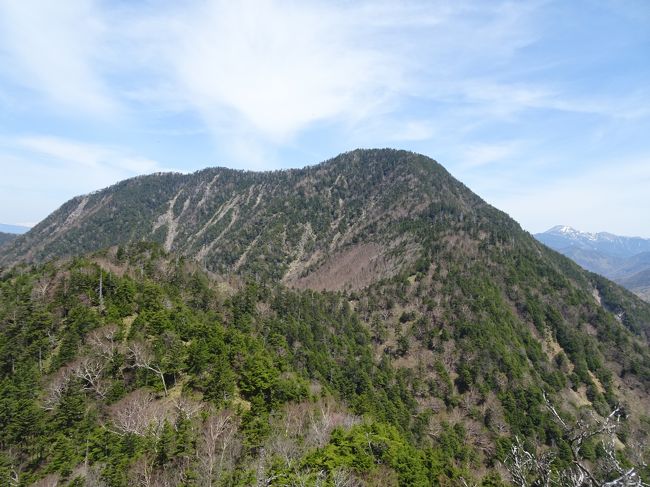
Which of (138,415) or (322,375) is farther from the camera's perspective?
(322,375)

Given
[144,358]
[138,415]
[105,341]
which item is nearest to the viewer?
[138,415]

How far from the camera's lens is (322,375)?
89062 millimetres

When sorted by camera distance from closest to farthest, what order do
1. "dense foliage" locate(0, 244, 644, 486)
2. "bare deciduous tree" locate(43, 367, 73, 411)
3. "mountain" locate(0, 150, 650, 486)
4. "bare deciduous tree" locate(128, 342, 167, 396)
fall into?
"mountain" locate(0, 150, 650, 486)
"dense foliage" locate(0, 244, 644, 486)
"bare deciduous tree" locate(43, 367, 73, 411)
"bare deciduous tree" locate(128, 342, 167, 396)

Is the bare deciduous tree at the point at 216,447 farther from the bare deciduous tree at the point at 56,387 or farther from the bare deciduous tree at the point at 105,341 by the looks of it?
the bare deciduous tree at the point at 105,341

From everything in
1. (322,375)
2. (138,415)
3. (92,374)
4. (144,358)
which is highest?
(144,358)

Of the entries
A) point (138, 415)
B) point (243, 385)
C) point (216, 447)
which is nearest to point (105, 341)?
point (138, 415)

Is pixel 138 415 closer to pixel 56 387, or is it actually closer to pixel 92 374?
pixel 92 374

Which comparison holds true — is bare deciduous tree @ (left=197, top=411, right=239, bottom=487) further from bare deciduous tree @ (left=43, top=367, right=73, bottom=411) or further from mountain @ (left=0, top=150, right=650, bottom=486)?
bare deciduous tree @ (left=43, top=367, right=73, bottom=411)

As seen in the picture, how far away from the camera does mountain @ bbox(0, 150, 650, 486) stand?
112ft

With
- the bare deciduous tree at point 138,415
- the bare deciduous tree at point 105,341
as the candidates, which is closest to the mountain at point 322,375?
the bare deciduous tree at point 138,415

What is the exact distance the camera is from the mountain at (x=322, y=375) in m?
34.2

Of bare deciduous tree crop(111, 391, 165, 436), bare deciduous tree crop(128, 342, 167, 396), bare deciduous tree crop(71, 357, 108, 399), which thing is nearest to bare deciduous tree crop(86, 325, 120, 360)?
bare deciduous tree crop(71, 357, 108, 399)

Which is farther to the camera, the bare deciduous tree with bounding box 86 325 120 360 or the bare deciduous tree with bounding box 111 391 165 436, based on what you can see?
the bare deciduous tree with bounding box 86 325 120 360

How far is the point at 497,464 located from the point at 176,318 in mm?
73365
